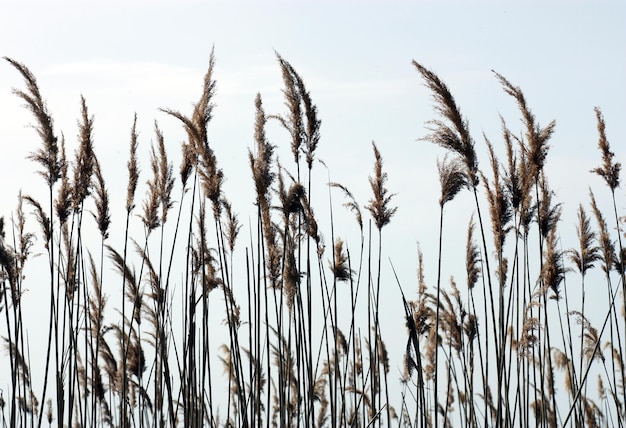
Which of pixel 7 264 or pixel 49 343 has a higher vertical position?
pixel 7 264

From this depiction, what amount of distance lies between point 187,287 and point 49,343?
0.77 m

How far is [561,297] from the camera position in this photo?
562 cm

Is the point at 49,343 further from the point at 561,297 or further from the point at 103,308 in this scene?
the point at 561,297

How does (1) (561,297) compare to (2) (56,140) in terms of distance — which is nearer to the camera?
(2) (56,140)

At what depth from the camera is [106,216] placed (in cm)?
509

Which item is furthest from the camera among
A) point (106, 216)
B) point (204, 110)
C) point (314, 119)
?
point (106, 216)

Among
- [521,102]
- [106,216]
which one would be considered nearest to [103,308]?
[106,216]

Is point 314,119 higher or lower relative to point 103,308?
higher

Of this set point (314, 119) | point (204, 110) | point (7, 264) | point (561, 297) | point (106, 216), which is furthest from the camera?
point (561, 297)

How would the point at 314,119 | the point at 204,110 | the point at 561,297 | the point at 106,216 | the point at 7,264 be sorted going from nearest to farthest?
the point at 7,264 → the point at 204,110 → the point at 314,119 → the point at 106,216 → the point at 561,297

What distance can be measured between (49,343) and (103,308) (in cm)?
90

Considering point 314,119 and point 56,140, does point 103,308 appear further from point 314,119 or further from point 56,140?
point 314,119

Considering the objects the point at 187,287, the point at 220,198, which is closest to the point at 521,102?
the point at 220,198

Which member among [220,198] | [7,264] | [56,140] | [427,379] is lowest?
[427,379]
